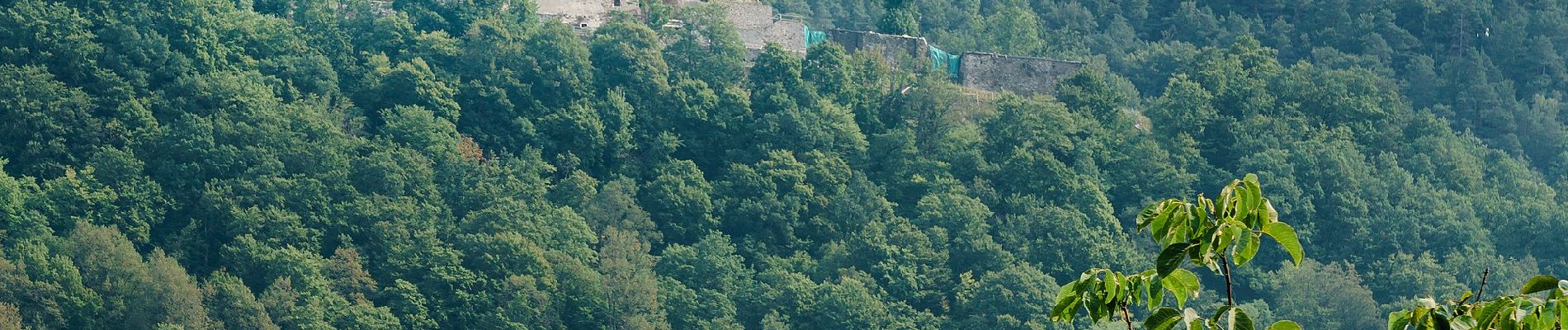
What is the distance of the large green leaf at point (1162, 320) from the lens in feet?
29.3

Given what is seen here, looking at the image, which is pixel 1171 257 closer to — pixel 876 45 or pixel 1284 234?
pixel 1284 234

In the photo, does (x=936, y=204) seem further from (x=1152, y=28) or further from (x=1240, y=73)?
(x=1152, y=28)

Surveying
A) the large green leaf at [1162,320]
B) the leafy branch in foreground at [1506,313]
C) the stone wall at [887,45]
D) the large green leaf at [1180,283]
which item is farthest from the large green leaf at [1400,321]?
the stone wall at [887,45]

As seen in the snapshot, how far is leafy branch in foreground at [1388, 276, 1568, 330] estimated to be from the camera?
27.0 ft

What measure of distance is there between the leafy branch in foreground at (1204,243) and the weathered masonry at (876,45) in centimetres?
4181

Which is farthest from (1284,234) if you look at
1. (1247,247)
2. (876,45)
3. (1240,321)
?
(876,45)

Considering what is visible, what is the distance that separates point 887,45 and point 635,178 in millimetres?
6536

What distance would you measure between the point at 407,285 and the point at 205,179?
14.0ft

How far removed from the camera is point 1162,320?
9039mm

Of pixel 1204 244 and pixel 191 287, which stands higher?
pixel 1204 244

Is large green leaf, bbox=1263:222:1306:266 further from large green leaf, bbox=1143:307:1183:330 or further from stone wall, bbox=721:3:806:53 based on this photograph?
stone wall, bbox=721:3:806:53

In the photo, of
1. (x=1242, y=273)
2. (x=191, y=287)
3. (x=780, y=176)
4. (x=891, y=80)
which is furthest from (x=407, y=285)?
(x=1242, y=273)

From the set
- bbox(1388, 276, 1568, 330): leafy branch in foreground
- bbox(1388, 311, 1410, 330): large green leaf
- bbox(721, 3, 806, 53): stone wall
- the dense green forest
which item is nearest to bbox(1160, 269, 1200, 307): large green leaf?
bbox(1388, 311, 1410, 330): large green leaf

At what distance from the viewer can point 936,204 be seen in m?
49.5
